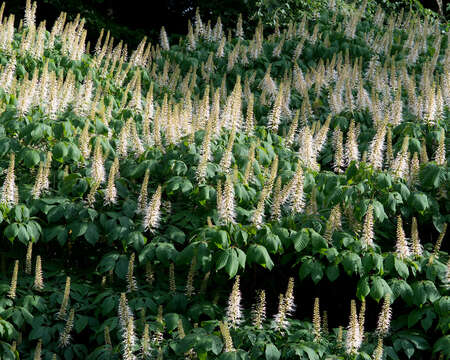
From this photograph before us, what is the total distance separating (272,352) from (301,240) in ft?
3.45

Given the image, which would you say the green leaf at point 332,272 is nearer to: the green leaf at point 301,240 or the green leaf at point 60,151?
the green leaf at point 301,240

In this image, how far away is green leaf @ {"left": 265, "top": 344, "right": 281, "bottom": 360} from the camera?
4.62 metres

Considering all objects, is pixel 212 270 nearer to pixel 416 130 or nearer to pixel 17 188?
pixel 17 188

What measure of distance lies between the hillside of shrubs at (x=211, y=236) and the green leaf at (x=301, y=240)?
0.4 inches

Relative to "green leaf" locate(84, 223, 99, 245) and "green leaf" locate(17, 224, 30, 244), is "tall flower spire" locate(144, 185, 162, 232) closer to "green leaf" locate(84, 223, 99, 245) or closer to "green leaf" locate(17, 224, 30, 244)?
"green leaf" locate(84, 223, 99, 245)

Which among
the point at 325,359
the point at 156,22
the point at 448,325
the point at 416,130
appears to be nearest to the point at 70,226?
the point at 325,359

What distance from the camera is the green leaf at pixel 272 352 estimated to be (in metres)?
4.62

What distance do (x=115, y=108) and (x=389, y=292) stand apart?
160 inches

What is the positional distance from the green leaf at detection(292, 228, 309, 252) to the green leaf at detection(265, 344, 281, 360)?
0.91m

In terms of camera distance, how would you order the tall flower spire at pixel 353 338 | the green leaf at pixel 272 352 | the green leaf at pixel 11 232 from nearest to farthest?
the green leaf at pixel 272 352 < the tall flower spire at pixel 353 338 < the green leaf at pixel 11 232

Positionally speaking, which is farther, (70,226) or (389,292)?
(70,226)

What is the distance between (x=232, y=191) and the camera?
18.1 ft

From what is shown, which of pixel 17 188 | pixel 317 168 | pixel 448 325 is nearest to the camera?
pixel 448 325

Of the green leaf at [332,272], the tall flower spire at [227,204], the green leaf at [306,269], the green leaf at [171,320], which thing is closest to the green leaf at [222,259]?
the tall flower spire at [227,204]
